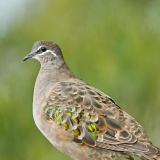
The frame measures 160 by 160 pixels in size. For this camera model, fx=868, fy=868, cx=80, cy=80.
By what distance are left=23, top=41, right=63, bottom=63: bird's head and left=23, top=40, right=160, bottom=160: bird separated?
0.51 m

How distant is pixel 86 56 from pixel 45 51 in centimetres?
423

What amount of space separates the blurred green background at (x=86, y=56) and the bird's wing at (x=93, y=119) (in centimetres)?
222

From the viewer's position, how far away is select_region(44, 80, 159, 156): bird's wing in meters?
8.83

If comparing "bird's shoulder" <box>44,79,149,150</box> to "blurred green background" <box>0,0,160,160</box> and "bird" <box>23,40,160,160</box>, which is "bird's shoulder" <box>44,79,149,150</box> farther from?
"blurred green background" <box>0,0,160,160</box>

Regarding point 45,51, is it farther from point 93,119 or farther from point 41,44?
point 93,119

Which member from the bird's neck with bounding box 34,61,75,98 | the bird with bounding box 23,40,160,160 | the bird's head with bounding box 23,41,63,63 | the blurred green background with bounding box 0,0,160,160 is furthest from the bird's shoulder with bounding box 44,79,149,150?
the blurred green background with bounding box 0,0,160,160

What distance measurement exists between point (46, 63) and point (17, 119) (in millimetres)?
2756

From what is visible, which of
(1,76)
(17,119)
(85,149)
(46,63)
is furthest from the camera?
(1,76)

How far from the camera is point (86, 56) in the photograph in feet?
45.5

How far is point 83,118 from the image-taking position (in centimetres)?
905

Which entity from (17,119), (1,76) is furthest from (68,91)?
(1,76)

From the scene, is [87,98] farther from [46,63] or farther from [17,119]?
[17,119]

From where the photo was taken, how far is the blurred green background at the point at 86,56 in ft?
40.0

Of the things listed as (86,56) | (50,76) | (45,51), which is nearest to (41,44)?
(45,51)
